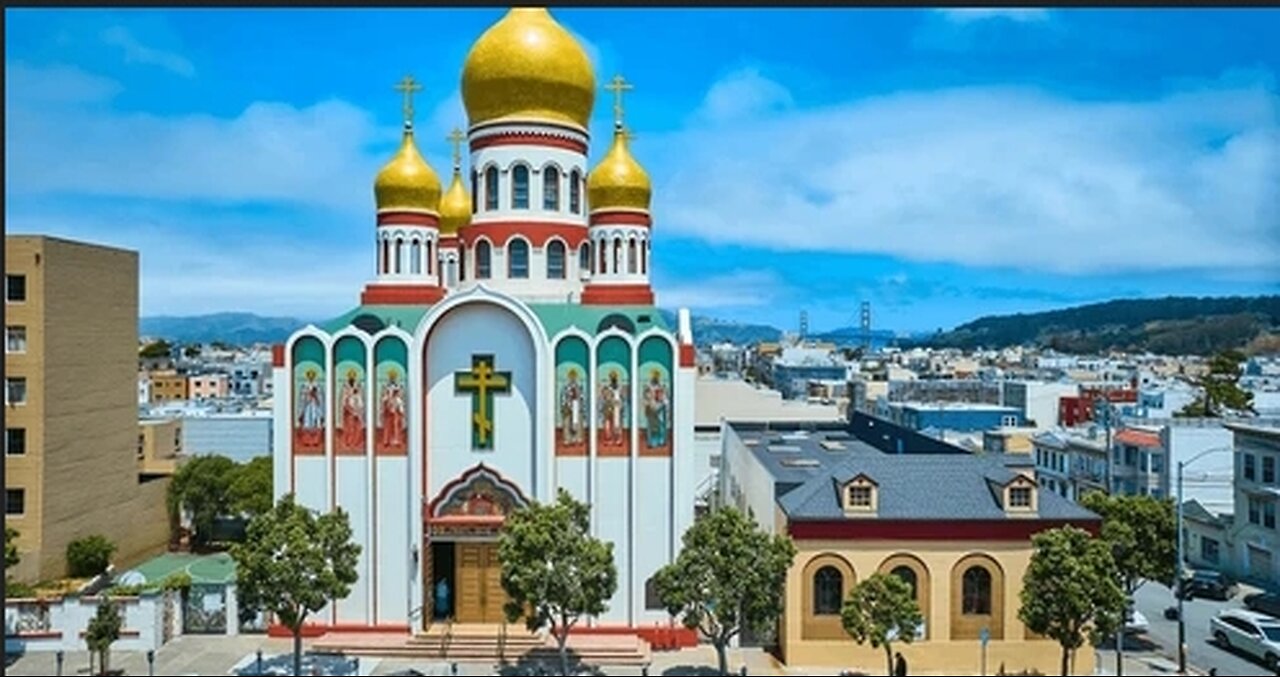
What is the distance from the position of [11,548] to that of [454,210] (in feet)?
48.7

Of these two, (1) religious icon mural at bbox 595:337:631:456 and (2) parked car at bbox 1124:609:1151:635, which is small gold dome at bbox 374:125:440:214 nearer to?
(1) religious icon mural at bbox 595:337:631:456

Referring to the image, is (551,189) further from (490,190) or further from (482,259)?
(482,259)

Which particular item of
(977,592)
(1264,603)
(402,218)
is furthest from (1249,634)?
(402,218)

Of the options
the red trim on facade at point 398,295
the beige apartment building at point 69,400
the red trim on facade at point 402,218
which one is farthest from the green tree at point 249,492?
the red trim on facade at point 402,218

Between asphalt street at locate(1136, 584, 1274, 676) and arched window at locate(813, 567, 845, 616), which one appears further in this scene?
asphalt street at locate(1136, 584, 1274, 676)

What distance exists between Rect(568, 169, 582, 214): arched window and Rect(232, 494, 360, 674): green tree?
1093 cm

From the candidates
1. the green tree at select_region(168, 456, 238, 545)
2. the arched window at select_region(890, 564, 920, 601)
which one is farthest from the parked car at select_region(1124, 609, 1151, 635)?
the green tree at select_region(168, 456, 238, 545)

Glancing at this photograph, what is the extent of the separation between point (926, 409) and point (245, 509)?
3633 centimetres

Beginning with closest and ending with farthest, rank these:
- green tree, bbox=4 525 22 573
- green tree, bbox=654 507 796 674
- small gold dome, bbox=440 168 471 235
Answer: green tree, bbox=654 507 796 674 < green tree, bbox=4 525 22 573 < small gold dome, bbox=440 168 471 235

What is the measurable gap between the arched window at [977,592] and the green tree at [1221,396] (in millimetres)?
29694

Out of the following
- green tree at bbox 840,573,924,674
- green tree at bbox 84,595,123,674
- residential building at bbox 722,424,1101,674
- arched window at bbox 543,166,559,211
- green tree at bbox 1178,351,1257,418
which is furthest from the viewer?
green tree at bbox 1178,351,1257,418

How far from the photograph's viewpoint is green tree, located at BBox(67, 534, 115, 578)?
2798 cm

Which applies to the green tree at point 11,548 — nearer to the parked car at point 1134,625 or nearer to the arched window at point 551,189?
the arched window at point 551,189

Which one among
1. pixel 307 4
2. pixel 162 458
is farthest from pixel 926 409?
pixel 307 4
